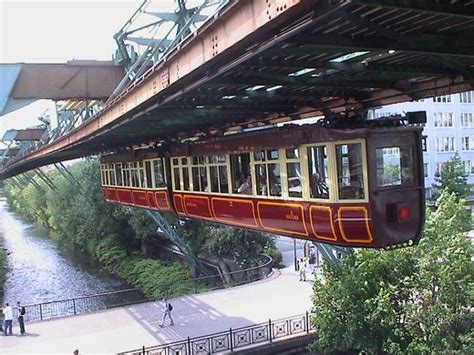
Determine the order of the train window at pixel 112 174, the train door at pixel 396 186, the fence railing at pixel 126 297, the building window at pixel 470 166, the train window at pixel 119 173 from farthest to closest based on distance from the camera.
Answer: the building window at pixel 470 166
the fence railing at pixel 126 297
the train window at pixel 112 174
the train window at pixel 119 173
the train door at pixel 396 186

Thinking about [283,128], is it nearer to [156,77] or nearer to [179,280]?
[156,77]

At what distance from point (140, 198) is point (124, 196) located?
2.94m

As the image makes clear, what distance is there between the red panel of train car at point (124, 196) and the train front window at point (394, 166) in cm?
1353

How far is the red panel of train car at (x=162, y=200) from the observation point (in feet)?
51.9

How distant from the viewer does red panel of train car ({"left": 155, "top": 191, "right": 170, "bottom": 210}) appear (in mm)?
15833

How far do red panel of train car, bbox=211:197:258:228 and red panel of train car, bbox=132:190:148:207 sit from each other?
19.3ft

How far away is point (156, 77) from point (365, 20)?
4742 mm

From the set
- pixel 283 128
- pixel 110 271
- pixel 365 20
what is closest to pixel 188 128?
pixel 283 128

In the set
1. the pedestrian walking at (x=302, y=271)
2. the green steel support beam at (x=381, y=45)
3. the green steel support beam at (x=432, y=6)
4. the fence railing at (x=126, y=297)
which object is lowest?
the fence railing at (x=126, y=297)

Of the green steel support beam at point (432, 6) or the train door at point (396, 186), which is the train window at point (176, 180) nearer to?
the train door at point (396, 186)

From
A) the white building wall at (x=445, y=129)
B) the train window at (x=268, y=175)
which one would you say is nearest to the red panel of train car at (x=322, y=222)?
the train window at (x=268, y=175)

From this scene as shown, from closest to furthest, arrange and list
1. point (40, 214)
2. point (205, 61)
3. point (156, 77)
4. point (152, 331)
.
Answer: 1. point (205, 61)
2. point (156, 77)
3. point (152, 331)
4. point (40, 214)

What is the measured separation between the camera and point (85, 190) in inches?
1581

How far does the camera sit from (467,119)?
43.8 metres
